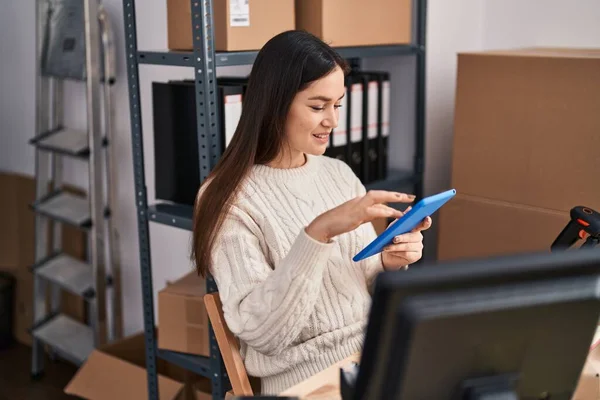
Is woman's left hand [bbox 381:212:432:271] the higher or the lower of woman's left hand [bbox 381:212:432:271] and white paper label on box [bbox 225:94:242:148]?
the lower

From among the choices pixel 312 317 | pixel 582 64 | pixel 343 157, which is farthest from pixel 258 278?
pixel 582 64

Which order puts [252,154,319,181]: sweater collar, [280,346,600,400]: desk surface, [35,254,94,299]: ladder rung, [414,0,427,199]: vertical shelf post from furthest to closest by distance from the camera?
[35,254,94,299]: ladder rung → [414,0,427,199]: vertical shelf post → [252,154,319,181]: sweater collar → [280,346,600,400]: desk surface

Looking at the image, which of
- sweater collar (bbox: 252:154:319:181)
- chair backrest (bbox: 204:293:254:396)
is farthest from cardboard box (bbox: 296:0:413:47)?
chair backrest (bbox: 204:293:254:396)

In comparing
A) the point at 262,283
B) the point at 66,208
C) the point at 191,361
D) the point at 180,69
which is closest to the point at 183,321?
the point at 191,361

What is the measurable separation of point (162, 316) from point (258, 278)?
2.30ft

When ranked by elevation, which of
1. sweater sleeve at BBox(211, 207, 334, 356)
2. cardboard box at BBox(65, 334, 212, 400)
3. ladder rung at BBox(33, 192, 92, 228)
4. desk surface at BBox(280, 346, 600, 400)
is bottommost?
cardboard box at BBox(65, 334, 212, 400)

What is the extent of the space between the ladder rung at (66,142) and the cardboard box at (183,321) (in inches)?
37.1

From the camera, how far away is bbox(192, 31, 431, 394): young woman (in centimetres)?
146

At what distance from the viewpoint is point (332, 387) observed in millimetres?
1201

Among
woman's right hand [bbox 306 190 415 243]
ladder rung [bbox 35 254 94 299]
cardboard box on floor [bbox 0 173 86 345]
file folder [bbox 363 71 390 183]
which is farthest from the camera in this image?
cardboard box on floor [bbox 0 173 86 345]

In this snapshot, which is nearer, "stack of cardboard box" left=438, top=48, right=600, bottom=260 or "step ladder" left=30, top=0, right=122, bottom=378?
"stack of cardboard box" left=438, top=48, right=600, bottom=260

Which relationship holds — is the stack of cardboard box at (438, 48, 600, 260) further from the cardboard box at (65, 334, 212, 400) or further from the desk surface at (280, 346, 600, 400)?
the cardboard box at (65, 334, 212, 400)

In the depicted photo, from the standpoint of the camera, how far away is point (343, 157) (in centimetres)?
228

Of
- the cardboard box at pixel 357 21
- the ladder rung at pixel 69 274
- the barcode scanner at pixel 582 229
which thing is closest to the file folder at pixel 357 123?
the cardboard box at pixel 357 21
